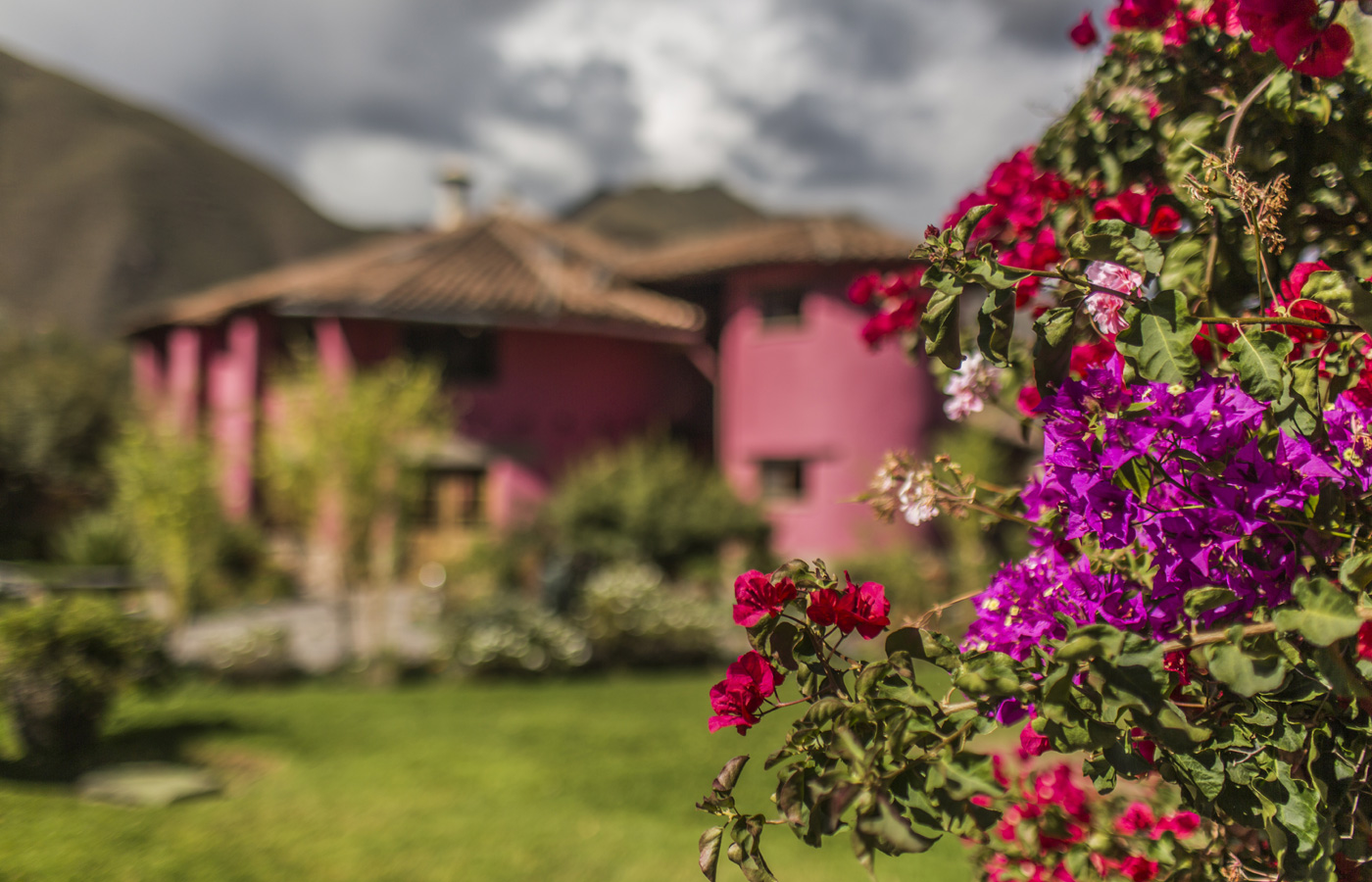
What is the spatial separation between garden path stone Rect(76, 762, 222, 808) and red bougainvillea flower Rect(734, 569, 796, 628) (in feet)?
15.9

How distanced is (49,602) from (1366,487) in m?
6.98

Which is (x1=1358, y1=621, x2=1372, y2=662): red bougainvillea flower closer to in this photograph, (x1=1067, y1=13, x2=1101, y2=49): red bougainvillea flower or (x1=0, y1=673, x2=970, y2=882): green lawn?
(x1=1067, y1=13, x2=1101, y2=49): red bougainvillea flower

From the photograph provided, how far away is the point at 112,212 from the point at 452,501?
517 inches

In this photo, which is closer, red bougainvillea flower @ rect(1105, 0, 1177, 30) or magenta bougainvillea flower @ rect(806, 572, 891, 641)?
magenta bougainvillea flower @ rect(806, 572, 891, 641)

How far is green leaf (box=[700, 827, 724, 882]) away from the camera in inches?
56.8

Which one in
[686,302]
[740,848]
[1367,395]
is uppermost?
[686,302]

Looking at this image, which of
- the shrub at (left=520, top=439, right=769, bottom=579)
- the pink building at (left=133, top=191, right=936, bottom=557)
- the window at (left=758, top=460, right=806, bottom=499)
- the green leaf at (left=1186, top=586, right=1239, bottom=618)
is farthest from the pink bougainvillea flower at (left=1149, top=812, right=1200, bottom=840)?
the window at (left=758, top=460, right=806, bottom=499)

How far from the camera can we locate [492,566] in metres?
13.6

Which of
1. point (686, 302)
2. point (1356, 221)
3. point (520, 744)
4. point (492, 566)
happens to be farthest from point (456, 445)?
point (1356, 221)

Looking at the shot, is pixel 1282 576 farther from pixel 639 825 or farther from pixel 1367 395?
pixel 639 825

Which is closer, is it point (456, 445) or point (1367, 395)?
point (1367, 395)

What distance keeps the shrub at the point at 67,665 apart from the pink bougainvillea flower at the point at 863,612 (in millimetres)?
5715

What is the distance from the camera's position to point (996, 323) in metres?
1.45

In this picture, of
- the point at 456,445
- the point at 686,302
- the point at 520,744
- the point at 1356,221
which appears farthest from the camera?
the point at 686,302
